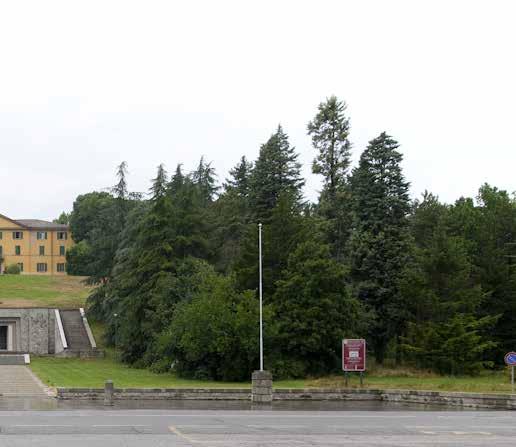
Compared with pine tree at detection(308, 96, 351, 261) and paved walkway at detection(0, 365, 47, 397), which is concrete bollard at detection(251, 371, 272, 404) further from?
pine tree at detection(308, 96, 351, 261)

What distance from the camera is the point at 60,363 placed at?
65.2 meters

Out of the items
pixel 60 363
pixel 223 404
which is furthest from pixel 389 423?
pixel 60 363

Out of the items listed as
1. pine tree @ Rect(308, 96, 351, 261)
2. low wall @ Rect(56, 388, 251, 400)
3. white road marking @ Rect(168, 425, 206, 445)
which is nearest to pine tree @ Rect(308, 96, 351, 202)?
pine tree @ Rect(308, 96, 351, 261)

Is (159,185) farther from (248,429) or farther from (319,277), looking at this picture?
(248,429)

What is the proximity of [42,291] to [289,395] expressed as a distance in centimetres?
6053

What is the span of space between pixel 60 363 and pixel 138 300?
26.1ft

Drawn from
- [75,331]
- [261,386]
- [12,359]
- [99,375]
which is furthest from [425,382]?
[75,331]

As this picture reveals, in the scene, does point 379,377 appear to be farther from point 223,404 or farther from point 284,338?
point 223,404

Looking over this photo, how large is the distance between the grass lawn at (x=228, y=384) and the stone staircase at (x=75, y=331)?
9.88 metres

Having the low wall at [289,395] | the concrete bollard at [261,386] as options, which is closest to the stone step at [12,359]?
the low wall at [289,395]

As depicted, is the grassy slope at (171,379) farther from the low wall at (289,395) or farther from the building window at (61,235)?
the building window at (61,235)

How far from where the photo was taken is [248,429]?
22.5 metres

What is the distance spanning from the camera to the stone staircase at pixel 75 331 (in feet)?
238

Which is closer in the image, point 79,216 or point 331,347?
point 331,347
